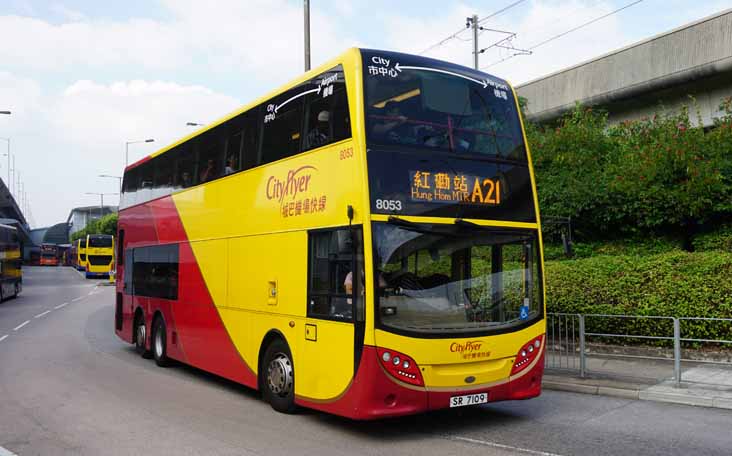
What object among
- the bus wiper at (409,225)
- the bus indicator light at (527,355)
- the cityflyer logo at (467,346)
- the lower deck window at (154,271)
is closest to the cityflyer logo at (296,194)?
the bus wiper at (409,225)

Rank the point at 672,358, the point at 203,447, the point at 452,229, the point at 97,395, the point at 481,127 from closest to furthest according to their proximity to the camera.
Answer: the point at 203,447 < the point at 452,229 < the point at 481,127 < the point at 97,395 < the point at 672,358

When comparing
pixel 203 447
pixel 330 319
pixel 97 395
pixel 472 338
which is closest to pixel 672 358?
pixel 472 338

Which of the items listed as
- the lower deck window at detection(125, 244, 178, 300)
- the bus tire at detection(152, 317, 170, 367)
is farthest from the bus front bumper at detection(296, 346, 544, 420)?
the bus tire at detection(152, 317, 170, 367)

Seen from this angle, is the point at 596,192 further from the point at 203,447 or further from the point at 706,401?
the point at 203,447

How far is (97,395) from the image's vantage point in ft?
34.5

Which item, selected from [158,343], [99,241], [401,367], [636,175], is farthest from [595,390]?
[99,241]

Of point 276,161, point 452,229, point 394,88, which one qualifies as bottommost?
point 452,229

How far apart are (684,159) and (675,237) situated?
247cm

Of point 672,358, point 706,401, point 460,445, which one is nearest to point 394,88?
point 460,445

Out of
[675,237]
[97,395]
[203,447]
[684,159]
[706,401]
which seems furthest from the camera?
[675,237]

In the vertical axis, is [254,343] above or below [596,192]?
below

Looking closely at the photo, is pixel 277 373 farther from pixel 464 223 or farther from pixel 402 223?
pixel 464 223

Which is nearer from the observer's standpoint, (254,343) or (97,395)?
(254,343)

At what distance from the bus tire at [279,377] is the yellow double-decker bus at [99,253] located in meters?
49.7
